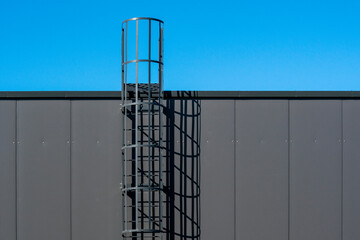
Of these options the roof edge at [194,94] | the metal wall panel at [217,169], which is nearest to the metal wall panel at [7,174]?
the roof edge at [194,94]

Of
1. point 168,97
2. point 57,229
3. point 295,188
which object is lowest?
point 57,229

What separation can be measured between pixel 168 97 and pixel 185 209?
5.57ft

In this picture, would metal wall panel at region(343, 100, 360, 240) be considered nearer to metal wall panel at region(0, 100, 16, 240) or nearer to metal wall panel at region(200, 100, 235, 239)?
metal wall panel at region(200, 100, 235, 239)

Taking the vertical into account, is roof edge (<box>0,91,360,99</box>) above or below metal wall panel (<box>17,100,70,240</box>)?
Answer: above

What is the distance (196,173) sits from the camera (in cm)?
721

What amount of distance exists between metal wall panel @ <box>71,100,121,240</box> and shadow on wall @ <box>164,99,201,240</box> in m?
0.76

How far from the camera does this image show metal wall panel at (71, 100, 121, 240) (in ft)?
23.4

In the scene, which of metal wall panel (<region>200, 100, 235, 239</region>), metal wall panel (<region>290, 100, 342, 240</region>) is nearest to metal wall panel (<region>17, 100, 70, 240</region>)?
metal wall panel (<region>200, 100, 235, 239</region>)

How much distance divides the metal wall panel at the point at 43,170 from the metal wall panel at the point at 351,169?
13.8 feet

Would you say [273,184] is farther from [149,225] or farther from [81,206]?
[81,206]

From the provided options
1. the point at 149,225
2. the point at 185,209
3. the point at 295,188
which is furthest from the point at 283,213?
the point at 149,225

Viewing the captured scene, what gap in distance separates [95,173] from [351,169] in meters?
3.88

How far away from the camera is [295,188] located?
23.8ft

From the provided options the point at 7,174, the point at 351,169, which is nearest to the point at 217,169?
the point at 351,169
